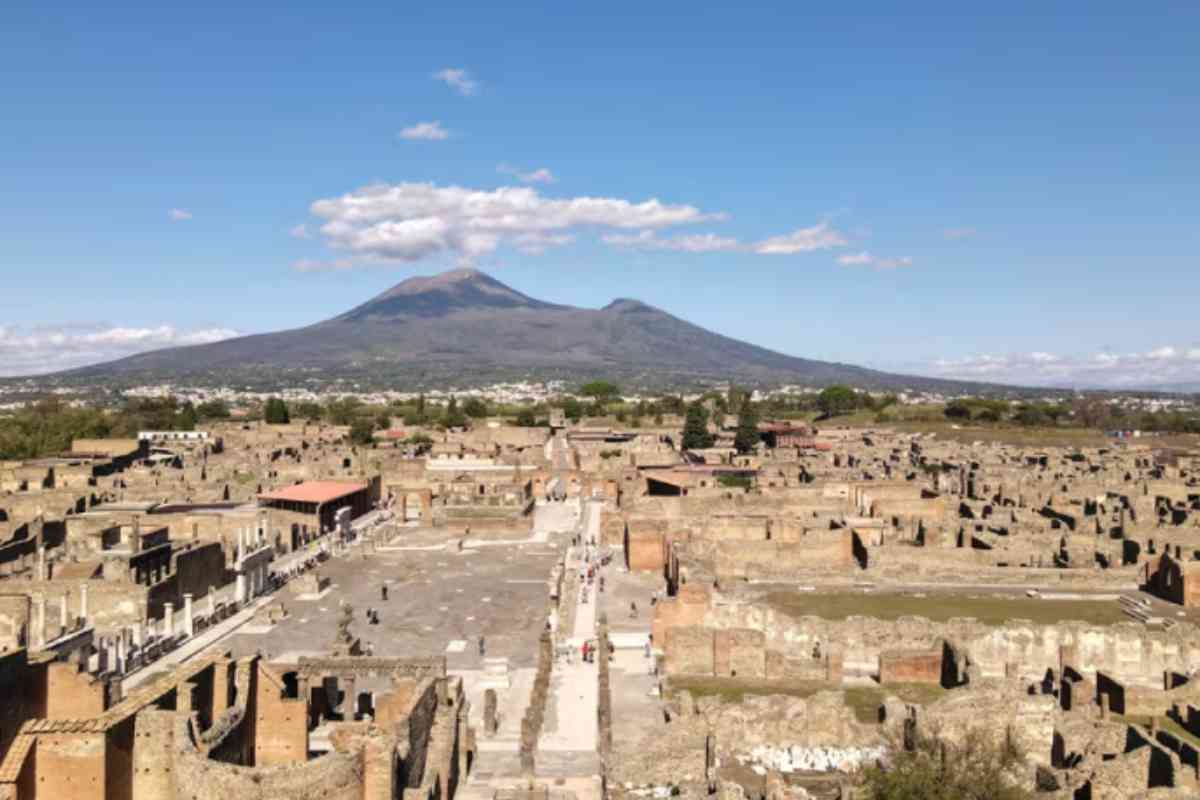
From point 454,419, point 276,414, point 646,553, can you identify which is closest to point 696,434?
point 454,419

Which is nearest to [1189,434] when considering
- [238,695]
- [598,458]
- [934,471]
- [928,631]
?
[934,471]

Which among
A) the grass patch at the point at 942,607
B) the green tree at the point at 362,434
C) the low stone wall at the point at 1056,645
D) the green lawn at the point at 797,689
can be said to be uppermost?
the green tree at the point at 362,434

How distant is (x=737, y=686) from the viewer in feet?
91.4

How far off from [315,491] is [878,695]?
133 ft

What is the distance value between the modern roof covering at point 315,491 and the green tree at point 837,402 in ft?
355

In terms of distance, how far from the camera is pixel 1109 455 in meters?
89.6

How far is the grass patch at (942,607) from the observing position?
37031 millimetres

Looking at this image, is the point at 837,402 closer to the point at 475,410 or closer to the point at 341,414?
the point at 475,410


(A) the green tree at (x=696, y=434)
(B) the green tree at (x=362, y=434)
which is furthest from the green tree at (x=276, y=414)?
(A) the green tree at (x=696, y=434)

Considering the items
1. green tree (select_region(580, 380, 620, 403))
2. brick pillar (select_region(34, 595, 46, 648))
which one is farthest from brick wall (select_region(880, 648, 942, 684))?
green tree (select_region(580, 380, 620, 403))

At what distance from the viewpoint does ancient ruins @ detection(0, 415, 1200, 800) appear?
1962 cm

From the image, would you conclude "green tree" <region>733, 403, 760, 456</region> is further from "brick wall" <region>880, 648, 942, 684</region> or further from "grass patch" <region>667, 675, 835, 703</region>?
"grass patch" <region>667, 675, 835, 703</region>

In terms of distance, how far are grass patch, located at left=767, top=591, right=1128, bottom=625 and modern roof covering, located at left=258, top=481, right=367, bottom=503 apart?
28775mm

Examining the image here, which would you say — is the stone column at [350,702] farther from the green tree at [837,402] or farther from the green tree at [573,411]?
the green tree at [837,402]
